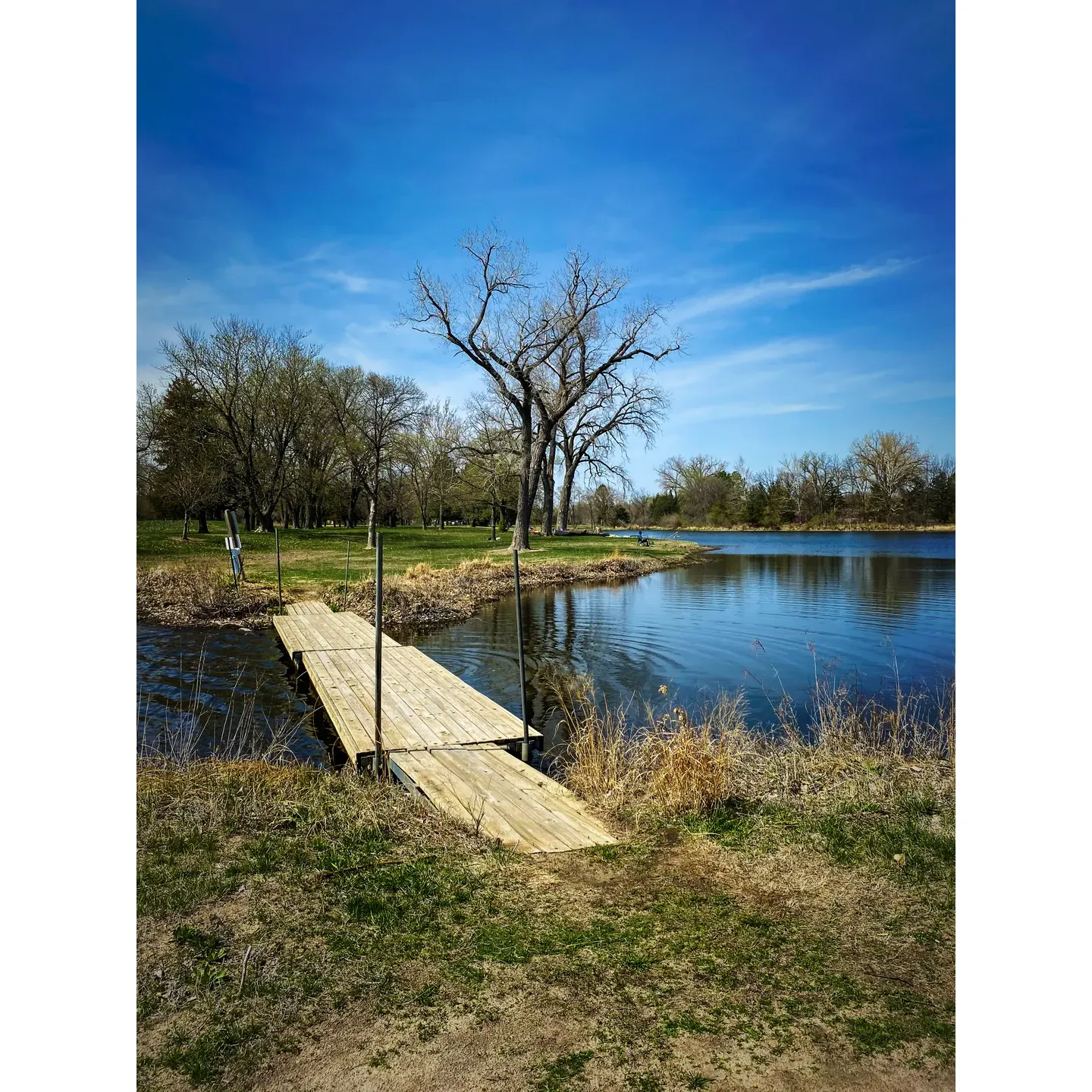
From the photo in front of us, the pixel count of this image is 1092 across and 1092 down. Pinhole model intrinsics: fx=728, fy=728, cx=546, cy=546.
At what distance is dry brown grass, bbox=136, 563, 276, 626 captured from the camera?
1134 centimetres

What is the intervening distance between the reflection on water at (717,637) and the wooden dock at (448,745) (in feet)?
3.66

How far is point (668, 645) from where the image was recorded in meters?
10.2

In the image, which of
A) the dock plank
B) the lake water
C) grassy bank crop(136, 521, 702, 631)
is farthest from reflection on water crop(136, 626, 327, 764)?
grassy bank crop(136, 521, 702, 631)

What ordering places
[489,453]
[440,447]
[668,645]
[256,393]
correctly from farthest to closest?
[440,447]
[489,453]
[256,393]
[668,645]

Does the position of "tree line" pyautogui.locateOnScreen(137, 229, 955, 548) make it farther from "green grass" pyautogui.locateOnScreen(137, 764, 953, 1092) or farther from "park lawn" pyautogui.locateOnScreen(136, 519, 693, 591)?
"green grass" pyautogui.locateOnScreen(137, 764, 953, 1092)

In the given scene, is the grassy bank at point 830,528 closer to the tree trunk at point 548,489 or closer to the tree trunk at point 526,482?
the tree trunk at point 526,482

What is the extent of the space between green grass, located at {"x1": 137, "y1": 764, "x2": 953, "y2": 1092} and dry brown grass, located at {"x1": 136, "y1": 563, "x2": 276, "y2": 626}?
28.8 feet

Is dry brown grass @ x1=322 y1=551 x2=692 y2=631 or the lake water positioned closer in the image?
the lake water

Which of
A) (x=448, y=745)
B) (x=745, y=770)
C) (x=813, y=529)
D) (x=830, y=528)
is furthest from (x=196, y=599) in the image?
(x=813, y=529)

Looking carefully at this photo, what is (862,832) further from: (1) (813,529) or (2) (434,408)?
(1) (813,529)

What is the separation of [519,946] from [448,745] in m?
2.57
